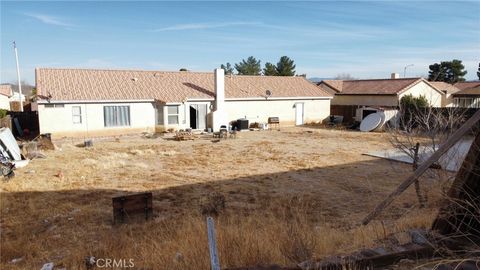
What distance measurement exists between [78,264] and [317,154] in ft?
47.5

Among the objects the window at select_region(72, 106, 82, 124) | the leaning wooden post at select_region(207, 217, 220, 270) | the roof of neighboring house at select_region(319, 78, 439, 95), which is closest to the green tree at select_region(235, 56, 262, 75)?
the roof of neighboring house at select_region(319, 78, 439, 95)

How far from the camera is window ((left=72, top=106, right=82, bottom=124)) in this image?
75.9 ft

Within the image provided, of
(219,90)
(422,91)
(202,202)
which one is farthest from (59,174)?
(422,91)

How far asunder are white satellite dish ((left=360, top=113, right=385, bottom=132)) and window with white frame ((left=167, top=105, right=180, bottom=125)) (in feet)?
47.9

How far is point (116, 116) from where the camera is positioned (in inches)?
965

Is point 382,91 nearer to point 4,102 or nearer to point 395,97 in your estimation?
point 395,97

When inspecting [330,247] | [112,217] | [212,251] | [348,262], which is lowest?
[112,217]

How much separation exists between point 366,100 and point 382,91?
1.86m

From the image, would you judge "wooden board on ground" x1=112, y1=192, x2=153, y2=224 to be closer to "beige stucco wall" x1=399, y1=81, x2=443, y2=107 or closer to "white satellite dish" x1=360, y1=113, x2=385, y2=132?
"white satellite dish" x1=360, y1=113, x2=385, y2=132

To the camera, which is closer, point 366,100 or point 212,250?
point 212,250

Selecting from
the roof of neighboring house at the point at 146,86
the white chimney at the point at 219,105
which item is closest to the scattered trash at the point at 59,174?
the roof of neighboring house at the point at 146,86

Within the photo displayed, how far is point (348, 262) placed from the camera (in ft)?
13.0

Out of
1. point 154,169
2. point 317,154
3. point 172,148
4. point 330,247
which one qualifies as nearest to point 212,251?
point 330,247

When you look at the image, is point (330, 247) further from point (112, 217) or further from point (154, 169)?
point (154, 169)
